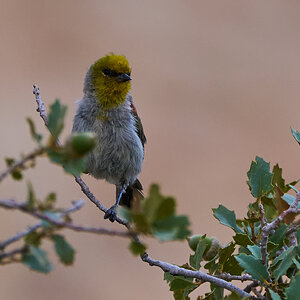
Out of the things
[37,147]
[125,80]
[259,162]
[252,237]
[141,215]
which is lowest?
[141,215]

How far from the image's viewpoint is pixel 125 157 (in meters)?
3.34

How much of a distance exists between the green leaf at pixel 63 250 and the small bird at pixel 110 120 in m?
2.52

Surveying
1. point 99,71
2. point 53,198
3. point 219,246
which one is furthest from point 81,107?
point 53,198

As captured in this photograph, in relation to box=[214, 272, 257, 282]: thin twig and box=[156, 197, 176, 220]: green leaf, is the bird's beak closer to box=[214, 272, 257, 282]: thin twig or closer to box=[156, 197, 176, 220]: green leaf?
box=[214, 272, 257, 282]: thin twig

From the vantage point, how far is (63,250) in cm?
62

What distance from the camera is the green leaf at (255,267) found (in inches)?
47.1

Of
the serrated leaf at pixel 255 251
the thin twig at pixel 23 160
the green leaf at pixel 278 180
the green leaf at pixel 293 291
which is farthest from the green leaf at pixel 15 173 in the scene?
the green leaf at pixel 278 180

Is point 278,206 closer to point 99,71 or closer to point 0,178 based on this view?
point 0,178

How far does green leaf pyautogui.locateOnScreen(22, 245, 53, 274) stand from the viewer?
62 cm

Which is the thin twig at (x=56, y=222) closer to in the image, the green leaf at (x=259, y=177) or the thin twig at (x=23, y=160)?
the thin twig at (x=23, y=160)

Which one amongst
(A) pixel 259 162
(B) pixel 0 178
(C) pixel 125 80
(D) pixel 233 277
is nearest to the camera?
(B) pixel 0 178

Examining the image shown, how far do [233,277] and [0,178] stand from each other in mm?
953

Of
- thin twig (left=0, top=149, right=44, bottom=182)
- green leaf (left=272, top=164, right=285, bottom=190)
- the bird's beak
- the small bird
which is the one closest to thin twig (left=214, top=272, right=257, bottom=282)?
green leaf (left=272, top=164, right=285, bottom=190)

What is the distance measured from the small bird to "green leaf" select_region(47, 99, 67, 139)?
250 cm
